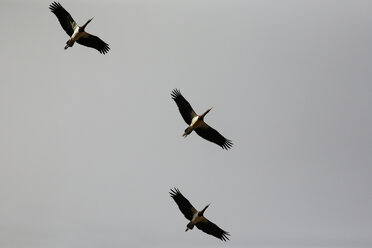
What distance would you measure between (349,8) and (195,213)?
146 centimetres

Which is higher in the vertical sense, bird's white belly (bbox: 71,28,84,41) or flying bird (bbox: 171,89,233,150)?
flying bird (bbox: 171,89,233,150)

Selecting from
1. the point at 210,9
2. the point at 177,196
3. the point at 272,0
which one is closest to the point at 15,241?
the point at 177,196

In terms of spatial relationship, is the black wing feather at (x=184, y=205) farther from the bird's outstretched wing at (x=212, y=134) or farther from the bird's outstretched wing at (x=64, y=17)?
the bird's outstretched wing at (x=64, y=17)

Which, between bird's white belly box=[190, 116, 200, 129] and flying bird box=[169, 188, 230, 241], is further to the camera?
flying bird box=[169, 188, 230, 241]

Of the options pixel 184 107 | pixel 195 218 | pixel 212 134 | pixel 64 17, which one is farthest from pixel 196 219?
pixel 64 17

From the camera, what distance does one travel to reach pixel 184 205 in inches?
135

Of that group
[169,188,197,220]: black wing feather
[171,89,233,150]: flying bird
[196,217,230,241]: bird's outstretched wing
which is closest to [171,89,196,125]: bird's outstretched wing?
[171,89,233,150]: flying bird

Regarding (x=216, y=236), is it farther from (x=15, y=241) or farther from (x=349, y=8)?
(x=349, y=8)

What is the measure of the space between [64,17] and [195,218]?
110 cm

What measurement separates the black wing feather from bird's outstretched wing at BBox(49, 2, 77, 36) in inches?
35.1

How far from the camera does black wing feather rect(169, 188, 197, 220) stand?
3.42 m

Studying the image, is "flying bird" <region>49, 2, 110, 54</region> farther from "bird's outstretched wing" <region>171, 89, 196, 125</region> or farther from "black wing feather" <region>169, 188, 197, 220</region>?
"black wing feather" <region>169, 188, 197, 220</region>

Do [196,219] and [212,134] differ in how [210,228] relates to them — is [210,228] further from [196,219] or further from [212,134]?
[212,134]

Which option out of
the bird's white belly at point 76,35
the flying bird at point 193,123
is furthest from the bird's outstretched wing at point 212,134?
the bird's white belly at point 76,35
